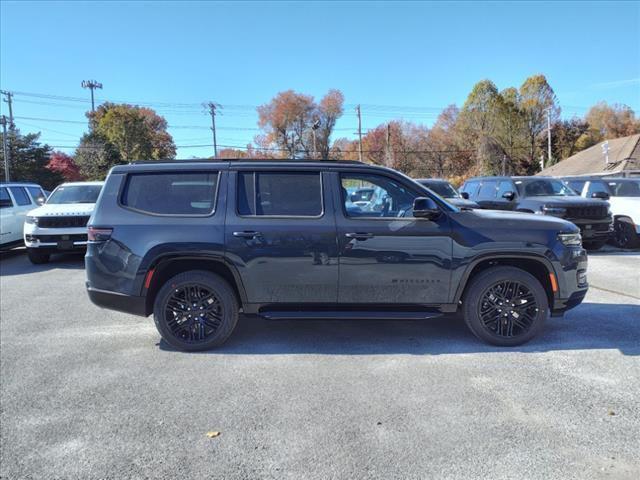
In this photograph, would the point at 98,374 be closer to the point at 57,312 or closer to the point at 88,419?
the point at 88,419

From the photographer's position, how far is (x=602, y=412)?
3.38 meters

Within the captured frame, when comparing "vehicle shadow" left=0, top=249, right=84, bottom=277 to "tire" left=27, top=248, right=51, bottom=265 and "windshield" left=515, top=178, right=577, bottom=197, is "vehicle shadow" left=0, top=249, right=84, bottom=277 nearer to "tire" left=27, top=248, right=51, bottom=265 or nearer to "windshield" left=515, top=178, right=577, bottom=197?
"tire" left=27, top=248, right=51, bottom=265

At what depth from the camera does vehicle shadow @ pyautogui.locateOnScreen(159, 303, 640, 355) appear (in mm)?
4684

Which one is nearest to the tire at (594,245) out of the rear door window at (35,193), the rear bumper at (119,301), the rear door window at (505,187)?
the rear door window at (505,187)

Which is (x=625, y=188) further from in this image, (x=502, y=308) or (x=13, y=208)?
(x=13, y=208)

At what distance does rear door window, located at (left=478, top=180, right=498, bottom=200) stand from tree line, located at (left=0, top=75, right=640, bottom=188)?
3520cm

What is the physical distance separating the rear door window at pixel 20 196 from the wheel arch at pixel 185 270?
33.4ft

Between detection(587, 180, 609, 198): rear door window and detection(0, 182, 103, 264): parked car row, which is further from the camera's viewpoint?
detection(587, 180, 609, 198): rear door window

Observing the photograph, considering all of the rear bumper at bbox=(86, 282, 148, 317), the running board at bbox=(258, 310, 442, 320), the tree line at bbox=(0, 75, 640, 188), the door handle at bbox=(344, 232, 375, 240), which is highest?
the tree line at bbox=(0, 75, 640, 188)

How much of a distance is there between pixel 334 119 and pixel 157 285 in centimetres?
7129

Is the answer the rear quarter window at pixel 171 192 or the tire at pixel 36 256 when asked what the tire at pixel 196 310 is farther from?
the tire at pixel 36 256

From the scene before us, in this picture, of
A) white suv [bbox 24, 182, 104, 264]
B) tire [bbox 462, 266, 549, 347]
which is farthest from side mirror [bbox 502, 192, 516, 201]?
white suv [bbox 24, 182, 104, 264]

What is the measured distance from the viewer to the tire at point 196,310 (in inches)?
181

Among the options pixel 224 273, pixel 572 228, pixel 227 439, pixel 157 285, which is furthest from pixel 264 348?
pixel 572 228
